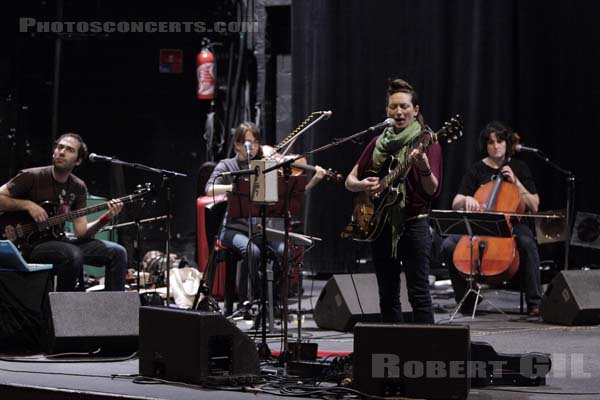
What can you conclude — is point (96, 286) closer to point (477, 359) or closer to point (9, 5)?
point (9, 5)

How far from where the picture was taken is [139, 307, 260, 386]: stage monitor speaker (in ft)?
15.6

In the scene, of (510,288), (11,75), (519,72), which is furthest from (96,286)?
(519,72)

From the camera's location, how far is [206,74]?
9.68 meters

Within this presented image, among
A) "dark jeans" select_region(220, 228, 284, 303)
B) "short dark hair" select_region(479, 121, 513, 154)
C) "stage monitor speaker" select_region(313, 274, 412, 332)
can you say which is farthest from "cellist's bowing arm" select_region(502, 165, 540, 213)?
"dark jeans" select_region(220, 228, 284, 303)

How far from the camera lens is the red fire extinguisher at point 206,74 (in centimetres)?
968

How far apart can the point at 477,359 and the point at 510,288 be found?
15.0 feet

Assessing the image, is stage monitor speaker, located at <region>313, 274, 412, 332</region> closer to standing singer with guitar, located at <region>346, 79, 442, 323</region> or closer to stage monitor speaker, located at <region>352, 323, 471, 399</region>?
standing singer with guitar, located at <region>346, 79, 442, 323</region>

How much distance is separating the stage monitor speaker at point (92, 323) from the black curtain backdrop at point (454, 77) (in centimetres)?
407

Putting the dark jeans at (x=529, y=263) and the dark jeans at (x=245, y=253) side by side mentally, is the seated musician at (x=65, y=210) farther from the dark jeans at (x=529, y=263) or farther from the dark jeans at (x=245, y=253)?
the dark jeans at (x=529, y=263)

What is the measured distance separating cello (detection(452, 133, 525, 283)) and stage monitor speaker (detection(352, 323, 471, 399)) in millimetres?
3100

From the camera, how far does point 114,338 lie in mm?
5770

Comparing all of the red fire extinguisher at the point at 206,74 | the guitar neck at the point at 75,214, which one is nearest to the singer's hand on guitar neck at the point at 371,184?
the guitar neck at the point at 75,214

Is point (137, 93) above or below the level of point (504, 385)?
above

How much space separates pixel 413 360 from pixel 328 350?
1.71 meters
